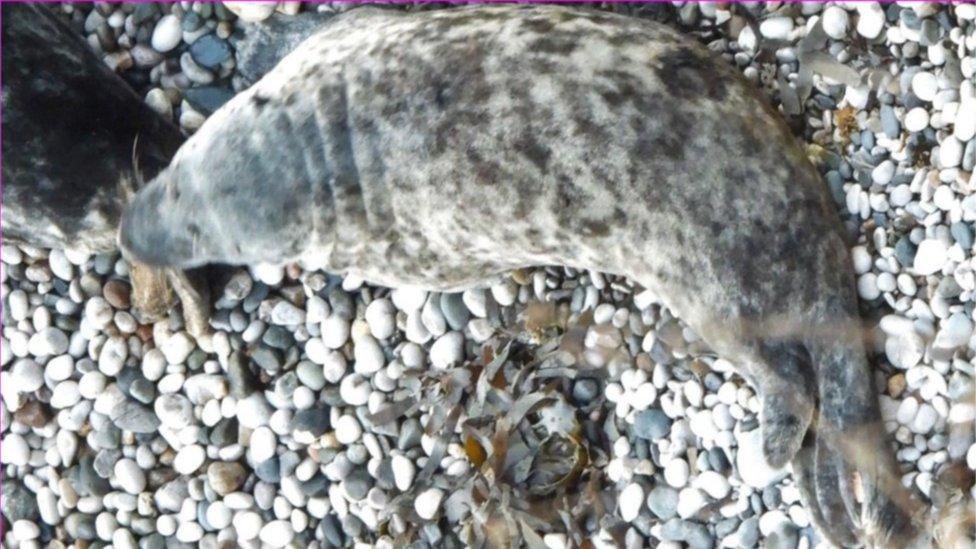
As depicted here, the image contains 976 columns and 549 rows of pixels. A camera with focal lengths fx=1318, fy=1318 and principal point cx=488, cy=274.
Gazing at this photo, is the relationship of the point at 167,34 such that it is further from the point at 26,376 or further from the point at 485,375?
the point at 485,375

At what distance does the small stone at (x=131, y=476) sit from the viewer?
4379 mm

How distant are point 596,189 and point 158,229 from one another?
1252mm

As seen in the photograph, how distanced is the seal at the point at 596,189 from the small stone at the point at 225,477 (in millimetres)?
957

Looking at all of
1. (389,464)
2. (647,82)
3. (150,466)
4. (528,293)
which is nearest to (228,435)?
(150,466)

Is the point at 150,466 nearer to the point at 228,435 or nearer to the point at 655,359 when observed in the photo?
the point at 228,435

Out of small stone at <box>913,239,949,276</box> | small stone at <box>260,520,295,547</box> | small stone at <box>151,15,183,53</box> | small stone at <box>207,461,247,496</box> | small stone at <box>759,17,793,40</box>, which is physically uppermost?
small stone at <box>759,17,793,40</box>

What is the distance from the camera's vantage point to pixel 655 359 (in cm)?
380

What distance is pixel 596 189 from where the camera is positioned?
336 centimetres

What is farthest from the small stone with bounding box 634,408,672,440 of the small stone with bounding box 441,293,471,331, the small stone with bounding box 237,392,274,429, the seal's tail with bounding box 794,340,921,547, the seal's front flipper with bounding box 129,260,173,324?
the seal's front flipper with bounding box 129,260,173,324

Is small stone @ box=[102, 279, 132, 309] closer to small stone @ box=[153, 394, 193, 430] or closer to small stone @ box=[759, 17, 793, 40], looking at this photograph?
small stone @ box=[153, 394, 193, 430]

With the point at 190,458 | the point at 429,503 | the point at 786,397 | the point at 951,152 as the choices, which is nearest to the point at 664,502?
the point at 786,397

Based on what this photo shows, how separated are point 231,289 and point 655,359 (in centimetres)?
142

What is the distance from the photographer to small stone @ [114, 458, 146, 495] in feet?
14.4

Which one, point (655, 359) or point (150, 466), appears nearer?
point (655, 359)
